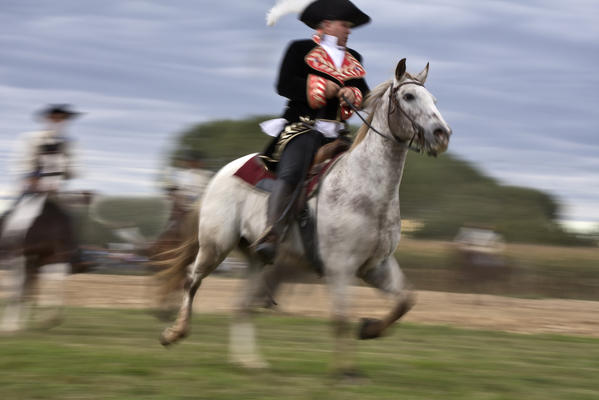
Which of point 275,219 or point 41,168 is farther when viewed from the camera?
point 41,168

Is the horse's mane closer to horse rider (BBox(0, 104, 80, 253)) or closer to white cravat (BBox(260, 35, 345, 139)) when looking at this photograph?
white cravat (BBox(260, 35, 345, 139))

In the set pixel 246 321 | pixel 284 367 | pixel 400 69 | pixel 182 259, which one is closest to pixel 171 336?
pixel 246 321

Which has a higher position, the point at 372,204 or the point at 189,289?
the point at 372,204

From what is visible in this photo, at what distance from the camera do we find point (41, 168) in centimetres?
938

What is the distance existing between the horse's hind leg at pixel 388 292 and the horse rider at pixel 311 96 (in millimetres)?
853

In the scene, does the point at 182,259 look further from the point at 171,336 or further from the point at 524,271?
the point at 524,271

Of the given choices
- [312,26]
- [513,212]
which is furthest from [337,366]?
[513,212]

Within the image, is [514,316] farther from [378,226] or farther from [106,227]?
[106,227]

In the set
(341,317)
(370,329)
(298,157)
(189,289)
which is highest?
(298,157)

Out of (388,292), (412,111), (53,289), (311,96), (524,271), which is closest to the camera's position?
(412,111)

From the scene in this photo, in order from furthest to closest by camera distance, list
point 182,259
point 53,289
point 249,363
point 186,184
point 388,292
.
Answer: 1. point 186,184
2. point 53,289
3. point 182,259
4. point 249,363
5. point 388,292

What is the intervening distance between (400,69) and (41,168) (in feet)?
15.5

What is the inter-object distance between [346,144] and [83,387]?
112 inches

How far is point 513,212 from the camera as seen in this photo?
35344mm
